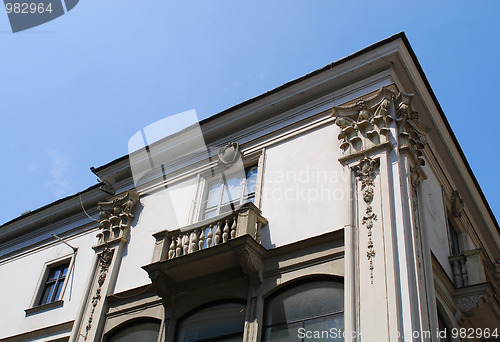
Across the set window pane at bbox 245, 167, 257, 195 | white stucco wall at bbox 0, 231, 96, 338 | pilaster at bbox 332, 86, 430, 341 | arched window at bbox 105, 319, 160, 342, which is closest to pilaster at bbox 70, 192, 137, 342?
arched window at bbox 105, 319, 160, 342

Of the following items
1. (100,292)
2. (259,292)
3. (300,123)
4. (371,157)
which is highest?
(300,123)

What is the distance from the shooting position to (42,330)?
50.8 feet

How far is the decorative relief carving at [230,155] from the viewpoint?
14953mm

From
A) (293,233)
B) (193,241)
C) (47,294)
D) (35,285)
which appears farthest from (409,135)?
(35,285)

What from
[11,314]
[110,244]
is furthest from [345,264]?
[11,314]

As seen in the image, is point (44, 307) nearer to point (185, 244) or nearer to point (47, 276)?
point (47, 276)

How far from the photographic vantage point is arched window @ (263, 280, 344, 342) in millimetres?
10180

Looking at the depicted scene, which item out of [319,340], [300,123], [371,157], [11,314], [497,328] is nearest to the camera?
[319,340]

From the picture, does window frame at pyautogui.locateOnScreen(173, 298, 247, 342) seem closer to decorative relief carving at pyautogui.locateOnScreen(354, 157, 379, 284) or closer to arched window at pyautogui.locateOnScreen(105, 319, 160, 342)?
arched window at pyautogui.locateOnScreen(105, 319, 160, 342)

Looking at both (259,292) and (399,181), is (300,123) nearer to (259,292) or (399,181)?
(399,181)

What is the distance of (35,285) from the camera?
57.4ft

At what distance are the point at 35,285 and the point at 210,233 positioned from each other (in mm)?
8000

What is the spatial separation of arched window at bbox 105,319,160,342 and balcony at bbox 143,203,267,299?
0.81 metres

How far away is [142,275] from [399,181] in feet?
22.2
